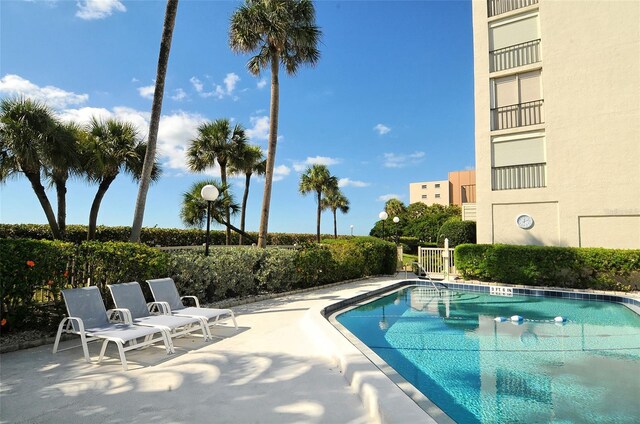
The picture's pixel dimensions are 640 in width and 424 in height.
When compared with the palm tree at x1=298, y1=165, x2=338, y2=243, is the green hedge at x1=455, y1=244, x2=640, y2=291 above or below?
below

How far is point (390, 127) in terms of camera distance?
25391 mm

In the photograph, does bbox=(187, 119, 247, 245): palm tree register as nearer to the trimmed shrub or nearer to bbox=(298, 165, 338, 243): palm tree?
bbox=(298, 165, 338, 243): palm tree

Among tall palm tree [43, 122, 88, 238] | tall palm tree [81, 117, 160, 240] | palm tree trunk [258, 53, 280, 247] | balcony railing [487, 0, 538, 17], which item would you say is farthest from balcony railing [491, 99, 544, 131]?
tall palm tree [43, 122, 88, 238]

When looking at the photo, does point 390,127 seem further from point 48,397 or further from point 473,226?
point 48,397

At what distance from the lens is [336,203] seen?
1547 inches

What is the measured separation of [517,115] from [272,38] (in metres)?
11.0

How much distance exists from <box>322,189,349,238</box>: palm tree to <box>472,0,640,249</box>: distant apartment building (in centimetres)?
2167

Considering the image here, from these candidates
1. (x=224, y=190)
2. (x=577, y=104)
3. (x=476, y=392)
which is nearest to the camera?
(x=476, y=392)

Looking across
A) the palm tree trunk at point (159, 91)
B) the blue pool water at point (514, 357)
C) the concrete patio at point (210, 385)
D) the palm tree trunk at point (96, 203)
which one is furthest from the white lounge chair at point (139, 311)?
the palm tree trunk at point (96, 203)

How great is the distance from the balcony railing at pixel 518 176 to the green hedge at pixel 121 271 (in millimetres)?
8960

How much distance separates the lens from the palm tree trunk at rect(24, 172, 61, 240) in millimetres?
15836

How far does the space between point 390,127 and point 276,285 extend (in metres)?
17.6

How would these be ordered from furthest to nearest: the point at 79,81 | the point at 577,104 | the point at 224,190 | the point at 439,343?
the point at 224,190 → the point at 577,104 → the point at 79,81 → the point at 439,343

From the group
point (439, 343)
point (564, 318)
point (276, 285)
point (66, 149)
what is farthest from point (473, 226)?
point (66, 149)
